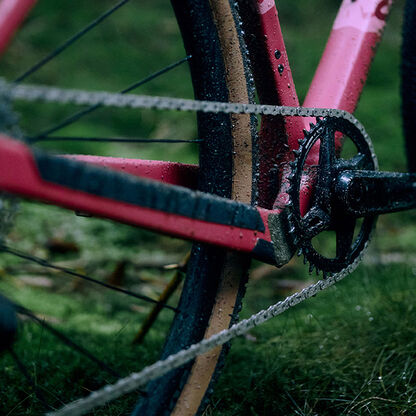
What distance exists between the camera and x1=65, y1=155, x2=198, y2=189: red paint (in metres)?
0.95

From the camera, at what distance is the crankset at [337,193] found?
976mm

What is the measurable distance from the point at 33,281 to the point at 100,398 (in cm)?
165

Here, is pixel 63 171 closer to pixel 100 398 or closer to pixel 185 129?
pixel 100 398

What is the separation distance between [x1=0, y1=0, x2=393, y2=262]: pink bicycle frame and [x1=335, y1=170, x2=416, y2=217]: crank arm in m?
0.08

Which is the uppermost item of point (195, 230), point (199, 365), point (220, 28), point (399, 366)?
point (220, 28)

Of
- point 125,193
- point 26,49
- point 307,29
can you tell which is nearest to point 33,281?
point 125,193

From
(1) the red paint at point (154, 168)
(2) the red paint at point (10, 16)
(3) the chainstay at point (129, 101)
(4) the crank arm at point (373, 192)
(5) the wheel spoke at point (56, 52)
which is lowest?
(4) the crank arm at point (373, 192)

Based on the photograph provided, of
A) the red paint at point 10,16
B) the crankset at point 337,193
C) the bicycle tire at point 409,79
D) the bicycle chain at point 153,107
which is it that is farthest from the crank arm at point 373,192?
the red paint at point 10,16

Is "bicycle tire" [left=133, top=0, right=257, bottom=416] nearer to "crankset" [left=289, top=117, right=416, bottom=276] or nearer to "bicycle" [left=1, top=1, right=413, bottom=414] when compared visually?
"bicycle" [left=1, top=1, right=413, bottom=414]

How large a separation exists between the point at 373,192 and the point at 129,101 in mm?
590

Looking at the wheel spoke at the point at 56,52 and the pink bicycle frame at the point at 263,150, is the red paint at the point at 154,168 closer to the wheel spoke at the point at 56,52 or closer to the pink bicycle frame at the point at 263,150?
the pink bicycle frame at the point at 263,150

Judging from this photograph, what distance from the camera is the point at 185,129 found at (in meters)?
3.73

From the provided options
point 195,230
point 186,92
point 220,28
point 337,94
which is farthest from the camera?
point 186,92

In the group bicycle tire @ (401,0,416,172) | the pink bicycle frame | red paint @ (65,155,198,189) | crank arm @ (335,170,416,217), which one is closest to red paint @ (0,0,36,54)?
the pink bicycle frame
